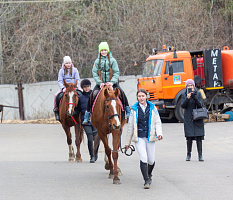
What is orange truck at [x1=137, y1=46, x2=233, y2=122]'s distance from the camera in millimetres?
24703

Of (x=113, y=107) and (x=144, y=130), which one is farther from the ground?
(x=113, y=107)

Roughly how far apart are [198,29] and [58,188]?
26.2 meters

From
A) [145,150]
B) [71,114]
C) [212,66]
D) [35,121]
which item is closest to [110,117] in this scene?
[145,150]

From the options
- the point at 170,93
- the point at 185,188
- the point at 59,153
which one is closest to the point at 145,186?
the point at 185,188

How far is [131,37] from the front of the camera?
33.5 meters

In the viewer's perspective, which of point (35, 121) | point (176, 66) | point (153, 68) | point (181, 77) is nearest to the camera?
point (181, 77)

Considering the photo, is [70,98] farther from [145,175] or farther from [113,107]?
[145,175]

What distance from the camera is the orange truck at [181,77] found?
81.0 feet

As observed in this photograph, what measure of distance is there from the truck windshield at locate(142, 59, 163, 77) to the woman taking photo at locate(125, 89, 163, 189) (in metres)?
15.6

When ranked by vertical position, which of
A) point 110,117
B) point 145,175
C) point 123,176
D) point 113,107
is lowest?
point 123,176

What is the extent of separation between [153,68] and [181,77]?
1.40 metres

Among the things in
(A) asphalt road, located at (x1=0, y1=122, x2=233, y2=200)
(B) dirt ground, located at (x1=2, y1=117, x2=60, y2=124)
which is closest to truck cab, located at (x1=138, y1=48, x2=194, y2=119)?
(B) dirt ground, located at (x1=2, y1=117, x2=60, y2=124)

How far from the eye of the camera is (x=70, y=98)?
13133 millimetres

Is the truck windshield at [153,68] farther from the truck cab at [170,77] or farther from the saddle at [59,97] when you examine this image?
the saddle at [59,97]
